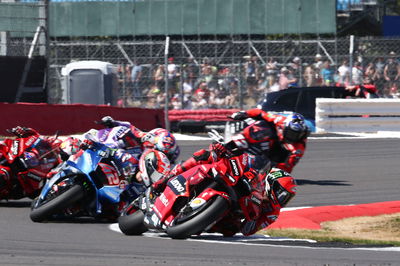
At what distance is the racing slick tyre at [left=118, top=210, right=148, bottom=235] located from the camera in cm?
798

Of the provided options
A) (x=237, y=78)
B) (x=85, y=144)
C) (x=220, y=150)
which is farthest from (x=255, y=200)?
(x=237, y=78)

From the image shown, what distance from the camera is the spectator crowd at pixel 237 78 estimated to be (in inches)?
819

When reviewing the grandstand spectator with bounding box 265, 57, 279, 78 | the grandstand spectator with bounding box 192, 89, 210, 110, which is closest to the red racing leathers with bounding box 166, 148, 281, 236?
the grandstand spectator with bounding box 265, 57, 279, 78

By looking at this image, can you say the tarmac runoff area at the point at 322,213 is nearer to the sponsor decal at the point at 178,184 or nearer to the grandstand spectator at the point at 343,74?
the sponsor decal at the point at 178,184

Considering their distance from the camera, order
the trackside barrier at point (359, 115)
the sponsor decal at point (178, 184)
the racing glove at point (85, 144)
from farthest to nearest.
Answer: the trackside barrier at point (359, 115) → the racing glove at point (85, 144) → the sponsor decal at point (178, 184)

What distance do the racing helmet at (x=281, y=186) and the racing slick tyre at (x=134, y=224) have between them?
1116 millimetres

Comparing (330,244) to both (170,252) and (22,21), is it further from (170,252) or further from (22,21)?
(22,21)

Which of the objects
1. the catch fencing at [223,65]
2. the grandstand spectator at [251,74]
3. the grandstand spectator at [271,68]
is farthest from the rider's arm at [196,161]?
the grandstand spectator at [271,68]

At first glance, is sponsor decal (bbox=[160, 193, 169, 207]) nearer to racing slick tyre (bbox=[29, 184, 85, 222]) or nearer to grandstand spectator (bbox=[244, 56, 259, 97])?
racing slick tyre (bbox=[29, 184, 85, 222])

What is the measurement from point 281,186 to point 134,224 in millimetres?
1274

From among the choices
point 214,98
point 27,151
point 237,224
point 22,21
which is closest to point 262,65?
point 214,98

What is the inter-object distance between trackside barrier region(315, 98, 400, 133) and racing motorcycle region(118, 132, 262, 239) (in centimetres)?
1257

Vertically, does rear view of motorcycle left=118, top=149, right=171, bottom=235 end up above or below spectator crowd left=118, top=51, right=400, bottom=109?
below

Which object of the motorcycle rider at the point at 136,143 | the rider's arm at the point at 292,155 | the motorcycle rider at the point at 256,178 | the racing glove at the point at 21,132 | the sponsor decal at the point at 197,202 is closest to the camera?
the sponsor decal at the point at 197,202
